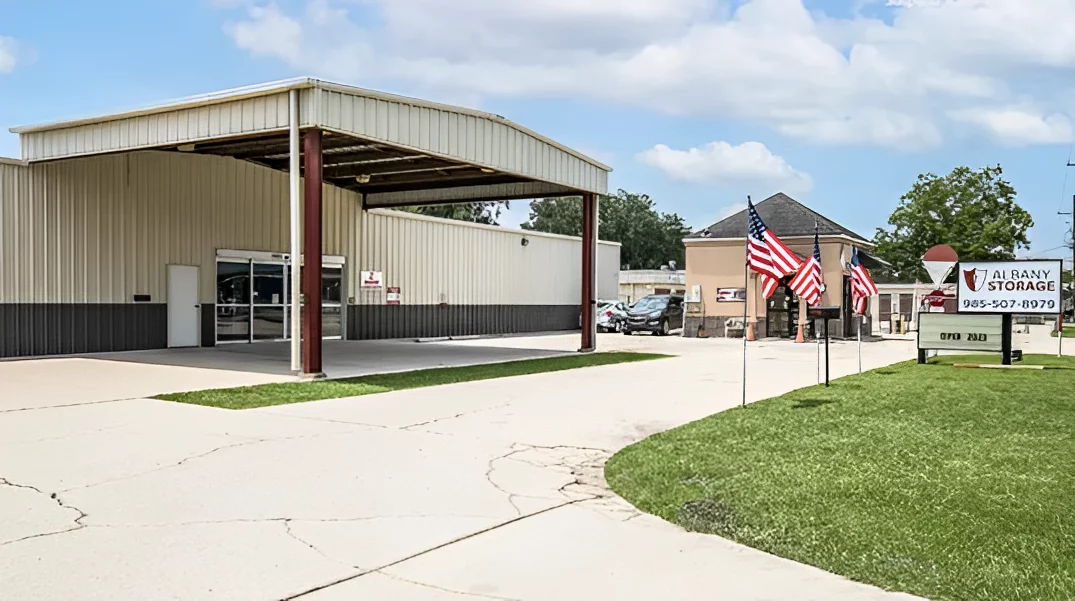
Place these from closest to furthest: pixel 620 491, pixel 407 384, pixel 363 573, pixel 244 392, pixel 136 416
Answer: pixel 363 573 → pixel 620 491 → pixel 136 416 → pixel 244 392 → pixel 407 384

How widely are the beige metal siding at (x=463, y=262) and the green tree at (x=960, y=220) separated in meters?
19.5

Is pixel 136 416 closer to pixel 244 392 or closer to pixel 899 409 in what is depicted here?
pixel 244 392

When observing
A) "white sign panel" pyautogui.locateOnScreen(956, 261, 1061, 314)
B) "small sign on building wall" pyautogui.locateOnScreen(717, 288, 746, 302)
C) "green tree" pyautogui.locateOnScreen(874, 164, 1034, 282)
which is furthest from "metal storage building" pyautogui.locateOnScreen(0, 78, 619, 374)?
"green tree" pyautogui.locateOnScreen(874, 164, 1034, 282)

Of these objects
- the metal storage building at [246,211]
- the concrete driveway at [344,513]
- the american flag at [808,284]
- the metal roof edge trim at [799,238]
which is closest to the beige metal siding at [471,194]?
the metal storage building at [246,211]

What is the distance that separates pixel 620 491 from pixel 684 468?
85 centimetres

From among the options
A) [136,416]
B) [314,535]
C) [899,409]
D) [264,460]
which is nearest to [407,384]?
[136,416]

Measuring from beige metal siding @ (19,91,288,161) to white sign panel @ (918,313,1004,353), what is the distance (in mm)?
14183

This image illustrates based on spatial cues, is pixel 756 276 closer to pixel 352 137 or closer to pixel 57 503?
pixel 352 137

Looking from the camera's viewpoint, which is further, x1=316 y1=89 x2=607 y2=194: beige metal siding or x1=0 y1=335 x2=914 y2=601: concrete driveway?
x1=316 y1=89 x2=607 y2=194: beige metal siding

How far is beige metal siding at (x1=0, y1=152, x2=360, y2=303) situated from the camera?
18.0 meters

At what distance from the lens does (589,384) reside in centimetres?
1524

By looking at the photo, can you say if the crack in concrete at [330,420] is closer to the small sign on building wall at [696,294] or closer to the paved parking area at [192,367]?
the paved parking area at [192,367]

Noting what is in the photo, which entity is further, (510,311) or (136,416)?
(510,311)

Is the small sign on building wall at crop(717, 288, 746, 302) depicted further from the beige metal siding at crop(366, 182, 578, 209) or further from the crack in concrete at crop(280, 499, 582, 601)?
the crack in concrete at crop(280, 499, 582, 601)
